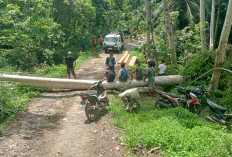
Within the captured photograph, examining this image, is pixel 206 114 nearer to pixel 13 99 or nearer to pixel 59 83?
pixel 59 83

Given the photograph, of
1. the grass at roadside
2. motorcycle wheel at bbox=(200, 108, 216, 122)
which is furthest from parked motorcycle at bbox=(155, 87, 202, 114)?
the grass at roadside

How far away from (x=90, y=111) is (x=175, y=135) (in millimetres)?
3145

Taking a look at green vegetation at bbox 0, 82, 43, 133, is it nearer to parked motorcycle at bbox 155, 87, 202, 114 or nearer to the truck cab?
parked motorcycle at bbox 155, 87, 202, 114

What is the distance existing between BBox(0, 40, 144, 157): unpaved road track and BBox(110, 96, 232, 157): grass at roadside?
19.4 inches

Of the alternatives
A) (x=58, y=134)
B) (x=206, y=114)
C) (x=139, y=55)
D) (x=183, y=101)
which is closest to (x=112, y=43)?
(x=139, y=55)

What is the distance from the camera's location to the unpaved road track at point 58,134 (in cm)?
580

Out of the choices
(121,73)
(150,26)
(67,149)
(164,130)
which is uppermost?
(150,26)

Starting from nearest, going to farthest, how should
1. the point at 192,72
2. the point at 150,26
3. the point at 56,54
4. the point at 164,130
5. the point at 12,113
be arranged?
the point at 164,130 → the point at 12,113 → the point at 192,72 → the point at 150,26 → the point at 56,54

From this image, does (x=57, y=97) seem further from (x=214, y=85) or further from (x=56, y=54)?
(x=56, y=54)

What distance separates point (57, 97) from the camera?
10062 mm

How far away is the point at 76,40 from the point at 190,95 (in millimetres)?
21317

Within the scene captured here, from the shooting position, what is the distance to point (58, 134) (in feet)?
22.3

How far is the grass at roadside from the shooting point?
4859 millimetres

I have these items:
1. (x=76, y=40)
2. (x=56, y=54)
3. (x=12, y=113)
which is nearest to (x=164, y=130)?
(x=12, y=113)
